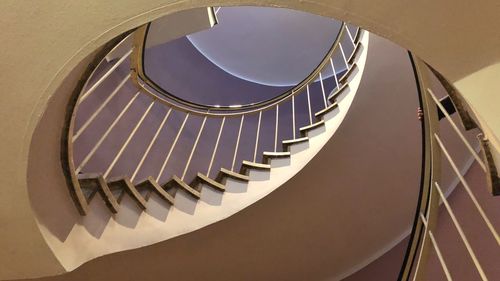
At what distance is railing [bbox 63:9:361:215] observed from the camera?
2402 mm

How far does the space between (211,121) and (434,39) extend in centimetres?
536

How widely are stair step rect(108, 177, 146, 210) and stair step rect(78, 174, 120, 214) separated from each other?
0.57 feet

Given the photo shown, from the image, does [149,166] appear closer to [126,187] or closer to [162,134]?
[162,134]

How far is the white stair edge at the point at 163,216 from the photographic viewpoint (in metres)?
1.80

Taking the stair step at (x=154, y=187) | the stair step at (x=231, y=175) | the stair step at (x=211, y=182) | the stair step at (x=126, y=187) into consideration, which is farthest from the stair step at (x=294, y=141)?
the stair step at (x=126, y=187)

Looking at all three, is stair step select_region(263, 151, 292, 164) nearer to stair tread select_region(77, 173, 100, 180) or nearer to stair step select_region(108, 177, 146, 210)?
stair step select_region(108, 177, 146, 210)

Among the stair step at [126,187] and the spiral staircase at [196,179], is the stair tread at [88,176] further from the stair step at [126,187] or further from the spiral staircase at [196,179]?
the stair step at [126,187]

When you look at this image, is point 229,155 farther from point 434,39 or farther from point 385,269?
point 434,39

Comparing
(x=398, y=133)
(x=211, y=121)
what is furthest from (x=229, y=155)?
(x=398, y=133)

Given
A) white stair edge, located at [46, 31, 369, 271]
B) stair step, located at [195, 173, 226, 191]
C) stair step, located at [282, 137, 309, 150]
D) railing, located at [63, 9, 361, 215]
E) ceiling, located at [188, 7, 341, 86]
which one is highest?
ceiling, located at [188, 7, 341, 86]

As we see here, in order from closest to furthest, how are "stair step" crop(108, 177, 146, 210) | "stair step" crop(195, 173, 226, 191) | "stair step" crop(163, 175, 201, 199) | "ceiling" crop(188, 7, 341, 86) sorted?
1. "stair step" crop(108, 177, 146, 210)
2. "stair step" crop(163, 175, 201, 199)
3. "stair step" crop(195, 173, 226, 191)
4. "ceiling" crop(188, 7, 341, 86)

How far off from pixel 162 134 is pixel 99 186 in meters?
3.58

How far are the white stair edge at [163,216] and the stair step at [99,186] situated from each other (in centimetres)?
4

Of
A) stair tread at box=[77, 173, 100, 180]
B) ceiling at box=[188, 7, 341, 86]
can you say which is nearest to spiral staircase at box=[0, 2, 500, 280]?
stair tread at box=[77, 173, 100, 180]
